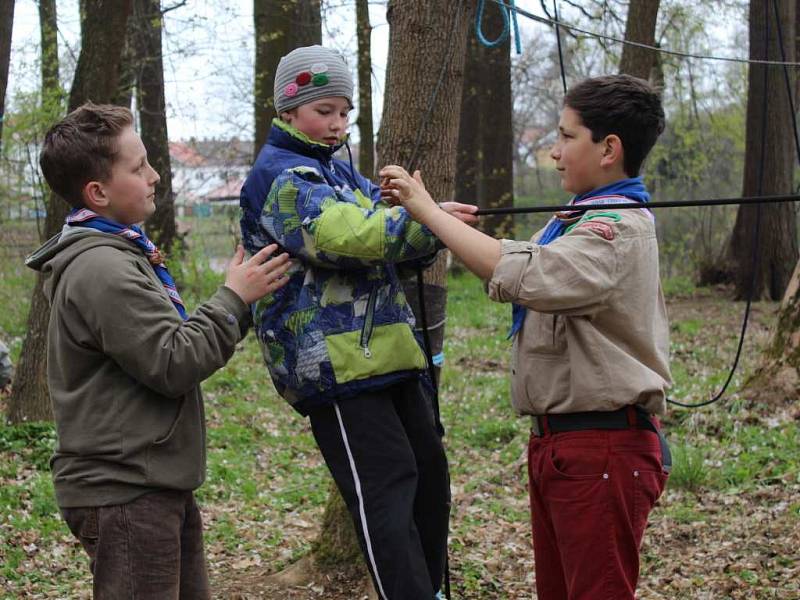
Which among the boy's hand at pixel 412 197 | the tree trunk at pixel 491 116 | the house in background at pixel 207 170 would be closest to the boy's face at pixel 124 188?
the boy's hand at pixel 412 197

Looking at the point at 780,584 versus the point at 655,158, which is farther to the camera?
the point at 655,158


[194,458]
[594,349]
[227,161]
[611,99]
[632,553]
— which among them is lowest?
[632,553]

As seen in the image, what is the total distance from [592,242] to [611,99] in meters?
0.41

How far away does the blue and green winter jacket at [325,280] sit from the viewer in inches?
104

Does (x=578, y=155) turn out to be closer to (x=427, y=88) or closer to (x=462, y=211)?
(x=462, y=211)

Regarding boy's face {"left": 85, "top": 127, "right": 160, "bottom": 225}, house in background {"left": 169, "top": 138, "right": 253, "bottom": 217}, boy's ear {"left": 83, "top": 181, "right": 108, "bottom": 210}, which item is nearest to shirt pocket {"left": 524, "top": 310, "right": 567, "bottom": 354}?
boy's face {"left": 85, "top": 127, "right": 160, "bottom": 225}

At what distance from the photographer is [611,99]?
2.62 m

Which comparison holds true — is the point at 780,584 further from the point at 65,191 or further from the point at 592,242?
the point at 65,191

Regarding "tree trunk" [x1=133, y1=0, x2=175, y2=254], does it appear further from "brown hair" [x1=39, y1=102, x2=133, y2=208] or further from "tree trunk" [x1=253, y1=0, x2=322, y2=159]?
"brown hair" [x1=39, y1=102, x2=133, y2=208]

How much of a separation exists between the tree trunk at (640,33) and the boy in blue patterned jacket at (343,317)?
24.2 ft

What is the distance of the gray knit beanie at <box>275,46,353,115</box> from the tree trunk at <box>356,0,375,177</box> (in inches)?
411

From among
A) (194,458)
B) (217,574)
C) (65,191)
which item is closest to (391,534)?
(194,458)

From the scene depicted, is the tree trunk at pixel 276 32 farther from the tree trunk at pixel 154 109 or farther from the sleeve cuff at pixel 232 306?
the sleeve cuff at pixel 232 306

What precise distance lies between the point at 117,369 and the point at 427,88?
1.96 m
